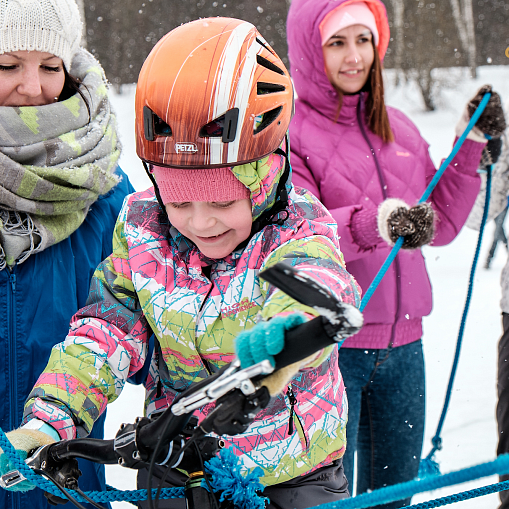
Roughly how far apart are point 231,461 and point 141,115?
900mm

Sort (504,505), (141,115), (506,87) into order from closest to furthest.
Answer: (141,115) < (504,505) < (506,87)

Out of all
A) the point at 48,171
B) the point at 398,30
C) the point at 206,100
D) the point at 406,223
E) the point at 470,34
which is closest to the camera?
the point at 206,100

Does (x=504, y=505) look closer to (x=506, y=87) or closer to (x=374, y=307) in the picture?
(x=374, y=307)

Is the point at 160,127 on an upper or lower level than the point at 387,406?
upper

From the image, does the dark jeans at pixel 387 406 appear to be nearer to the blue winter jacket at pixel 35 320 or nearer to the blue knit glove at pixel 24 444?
the blue winter jacket at pixel 35 320

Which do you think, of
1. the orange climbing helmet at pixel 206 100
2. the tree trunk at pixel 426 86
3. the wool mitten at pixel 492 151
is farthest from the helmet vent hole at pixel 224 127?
the tree trunk at pixel 426 86

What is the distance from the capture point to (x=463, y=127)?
9.18 feet

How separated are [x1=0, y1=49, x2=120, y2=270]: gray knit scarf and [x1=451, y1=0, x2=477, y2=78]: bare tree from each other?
17363 millimetres

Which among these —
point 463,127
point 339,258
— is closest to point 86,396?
point 339,258

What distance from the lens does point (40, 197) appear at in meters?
2.14

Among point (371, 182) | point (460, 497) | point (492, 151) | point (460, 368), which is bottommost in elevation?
point (460, 368)

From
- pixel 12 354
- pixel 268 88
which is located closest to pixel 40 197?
pixel 12 354

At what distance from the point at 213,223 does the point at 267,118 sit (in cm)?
33

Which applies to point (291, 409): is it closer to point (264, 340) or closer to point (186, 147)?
point (264, 340)
